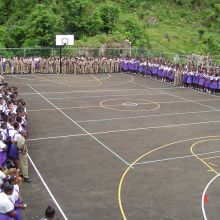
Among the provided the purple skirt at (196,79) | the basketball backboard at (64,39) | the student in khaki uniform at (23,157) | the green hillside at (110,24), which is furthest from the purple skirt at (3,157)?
the green hillside at (110,24)

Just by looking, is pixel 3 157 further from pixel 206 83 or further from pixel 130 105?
pixel 206 83

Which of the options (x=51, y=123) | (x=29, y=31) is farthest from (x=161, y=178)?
(x=29, y=31)

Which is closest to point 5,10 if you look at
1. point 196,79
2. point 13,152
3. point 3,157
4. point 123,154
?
point 196,79

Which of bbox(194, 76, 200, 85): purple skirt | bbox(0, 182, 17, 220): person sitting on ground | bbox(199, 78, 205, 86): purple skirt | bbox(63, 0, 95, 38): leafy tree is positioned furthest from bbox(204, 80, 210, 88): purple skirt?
bbox(63, 0, 95, 38): leafy tree

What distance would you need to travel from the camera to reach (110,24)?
5406 centimetres

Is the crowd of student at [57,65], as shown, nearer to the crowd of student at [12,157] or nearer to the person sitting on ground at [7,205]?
the crowd of student at [12,157]

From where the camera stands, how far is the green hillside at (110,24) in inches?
1929

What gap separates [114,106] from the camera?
25.7m

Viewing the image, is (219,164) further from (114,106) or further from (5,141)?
(114,106)

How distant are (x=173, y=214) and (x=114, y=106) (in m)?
14.0

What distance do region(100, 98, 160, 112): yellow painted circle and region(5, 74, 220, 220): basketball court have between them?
0.18 ft

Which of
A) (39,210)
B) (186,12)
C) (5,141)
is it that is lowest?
(39,210)

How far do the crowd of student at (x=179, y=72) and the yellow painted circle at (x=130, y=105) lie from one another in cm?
548

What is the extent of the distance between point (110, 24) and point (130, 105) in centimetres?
2977
